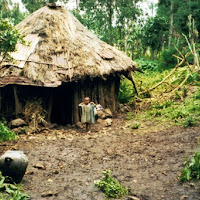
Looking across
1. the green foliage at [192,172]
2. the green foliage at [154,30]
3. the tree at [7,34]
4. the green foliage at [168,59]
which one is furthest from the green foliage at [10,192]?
the green foliage at [154,30]

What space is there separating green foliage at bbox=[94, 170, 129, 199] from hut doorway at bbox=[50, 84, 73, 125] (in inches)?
190

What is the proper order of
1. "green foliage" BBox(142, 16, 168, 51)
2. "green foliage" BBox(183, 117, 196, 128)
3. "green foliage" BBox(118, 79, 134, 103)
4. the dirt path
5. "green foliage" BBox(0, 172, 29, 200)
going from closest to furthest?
"green foliage" BBox(0, 172, 29, 200)
the dirt path
"green foliage" BBox(183, 117, 196, 128)
"green foliage" BBox(118, 79, 134, 103)
"green foliage" BBox(142, 16, 168, 51)

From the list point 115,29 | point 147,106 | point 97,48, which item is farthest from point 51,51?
point 115,29

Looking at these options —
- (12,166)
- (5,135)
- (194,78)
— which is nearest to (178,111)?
(194,78)

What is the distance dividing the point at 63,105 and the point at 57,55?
1.85m

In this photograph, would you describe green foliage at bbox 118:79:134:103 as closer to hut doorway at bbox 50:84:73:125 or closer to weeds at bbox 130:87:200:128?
weeds at bbox 130:87:200:128

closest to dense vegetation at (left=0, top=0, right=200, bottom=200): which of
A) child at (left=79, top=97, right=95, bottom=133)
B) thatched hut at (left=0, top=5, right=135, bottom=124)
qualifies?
thatched hut at (left=0, top=5, right=135, bottom=124)

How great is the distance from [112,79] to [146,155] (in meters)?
4.51

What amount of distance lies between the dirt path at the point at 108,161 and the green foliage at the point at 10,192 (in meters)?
0.24

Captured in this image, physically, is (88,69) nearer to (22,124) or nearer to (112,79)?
(112,79)

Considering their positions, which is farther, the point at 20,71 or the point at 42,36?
the point at 42,36

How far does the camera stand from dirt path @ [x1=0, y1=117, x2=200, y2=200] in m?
4.31

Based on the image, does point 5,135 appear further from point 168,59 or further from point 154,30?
point 154,30

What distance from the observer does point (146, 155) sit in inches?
231
